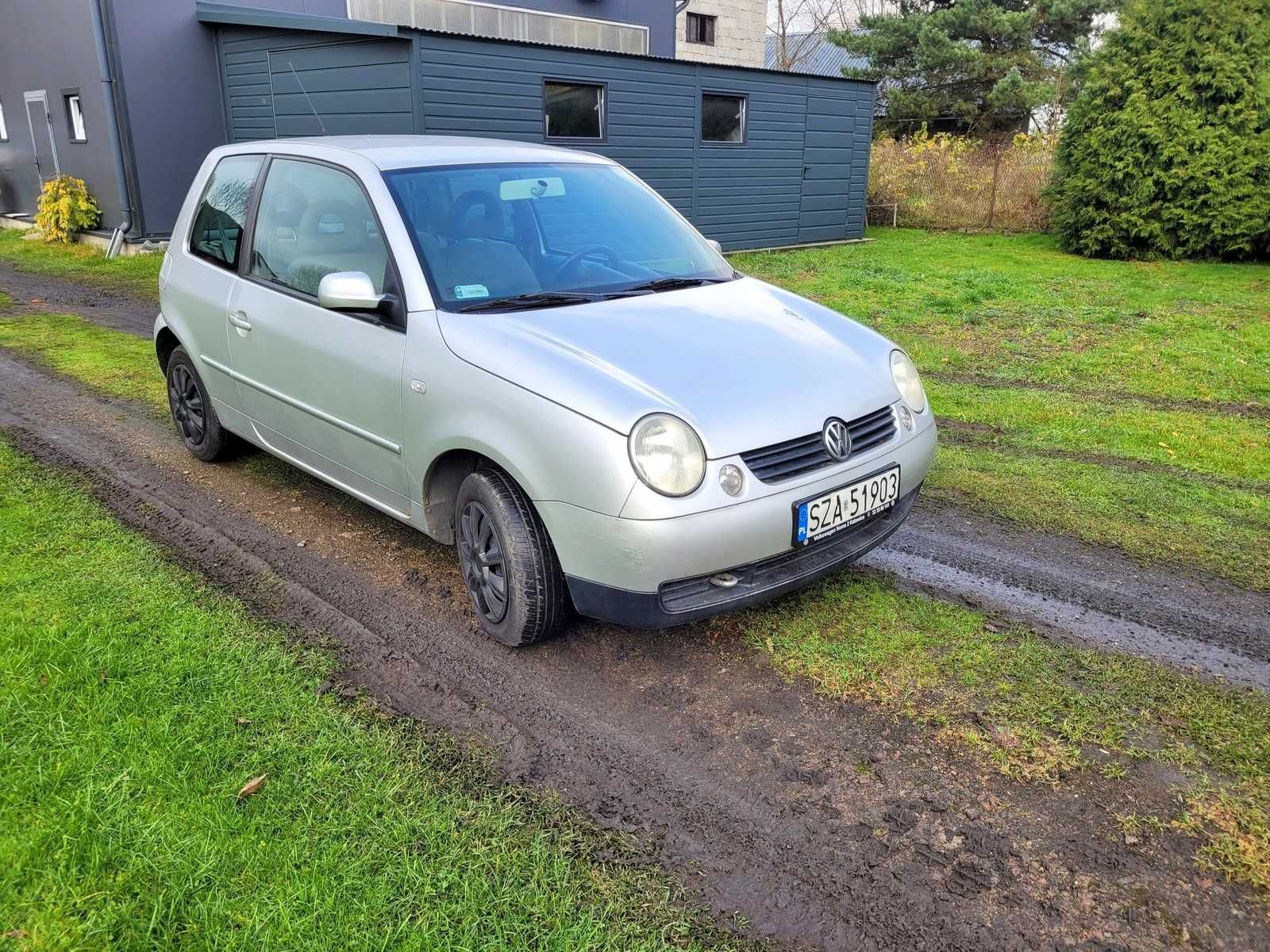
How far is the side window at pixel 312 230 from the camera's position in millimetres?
3859

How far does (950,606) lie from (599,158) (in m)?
2.72

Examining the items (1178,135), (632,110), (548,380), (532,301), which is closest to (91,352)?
(532,301)

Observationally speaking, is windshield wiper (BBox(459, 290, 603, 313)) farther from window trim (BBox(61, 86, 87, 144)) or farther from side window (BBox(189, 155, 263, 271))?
window trim (BBox(61, 86, 87, 144))

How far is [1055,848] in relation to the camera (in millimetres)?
2482

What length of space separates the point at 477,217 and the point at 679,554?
1.80 meters

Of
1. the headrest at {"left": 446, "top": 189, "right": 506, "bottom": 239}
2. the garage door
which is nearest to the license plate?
the headrest at {"left": 446, "top": 189, "right": 506, "bottom": 239}

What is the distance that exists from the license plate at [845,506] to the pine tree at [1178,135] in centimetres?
1325

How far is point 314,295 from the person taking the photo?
4.07 m

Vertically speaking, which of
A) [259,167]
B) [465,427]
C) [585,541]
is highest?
[259,167]

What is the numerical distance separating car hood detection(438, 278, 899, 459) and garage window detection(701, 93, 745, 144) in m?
12.4

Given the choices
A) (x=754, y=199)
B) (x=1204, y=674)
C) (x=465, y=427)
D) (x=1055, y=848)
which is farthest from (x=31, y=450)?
(x=754, y=199)

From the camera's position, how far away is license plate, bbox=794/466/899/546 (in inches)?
124

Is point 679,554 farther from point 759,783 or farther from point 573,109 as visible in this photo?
point 573,109

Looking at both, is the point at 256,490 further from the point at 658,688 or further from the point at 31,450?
the point at 658,688
